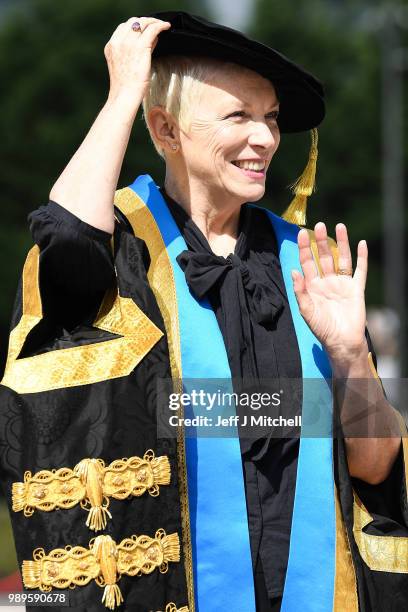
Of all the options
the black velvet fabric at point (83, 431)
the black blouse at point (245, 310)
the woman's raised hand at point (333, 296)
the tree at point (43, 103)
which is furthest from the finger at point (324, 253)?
the tree at point (43, 103)

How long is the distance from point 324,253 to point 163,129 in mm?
552

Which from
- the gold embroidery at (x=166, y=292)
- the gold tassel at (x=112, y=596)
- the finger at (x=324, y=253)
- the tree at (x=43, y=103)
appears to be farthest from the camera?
the tree at (x=43, y=103)

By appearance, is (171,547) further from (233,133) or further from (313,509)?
(233,133)

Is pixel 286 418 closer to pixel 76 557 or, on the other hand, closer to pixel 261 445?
pixel 261 445

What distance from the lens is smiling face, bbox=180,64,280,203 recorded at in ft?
9.59

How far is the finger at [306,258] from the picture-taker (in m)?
2.89

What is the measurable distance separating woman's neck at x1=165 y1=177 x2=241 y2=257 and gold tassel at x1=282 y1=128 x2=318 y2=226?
10.5 inches

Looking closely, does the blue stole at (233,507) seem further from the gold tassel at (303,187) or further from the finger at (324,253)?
the gold tassel at (303,187)

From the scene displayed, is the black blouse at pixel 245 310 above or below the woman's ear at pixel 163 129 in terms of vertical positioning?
below

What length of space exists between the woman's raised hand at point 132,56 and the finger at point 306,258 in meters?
0.54

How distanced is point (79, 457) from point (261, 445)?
50 cm

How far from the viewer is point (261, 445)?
2.82 metres

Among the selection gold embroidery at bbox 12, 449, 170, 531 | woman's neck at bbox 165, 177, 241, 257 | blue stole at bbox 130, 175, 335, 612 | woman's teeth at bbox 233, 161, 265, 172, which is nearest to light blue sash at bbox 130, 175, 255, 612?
blue stole at bbox 130, 175, 335, 612

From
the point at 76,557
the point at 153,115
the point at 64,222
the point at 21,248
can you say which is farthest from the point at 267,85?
the point at 21,248
